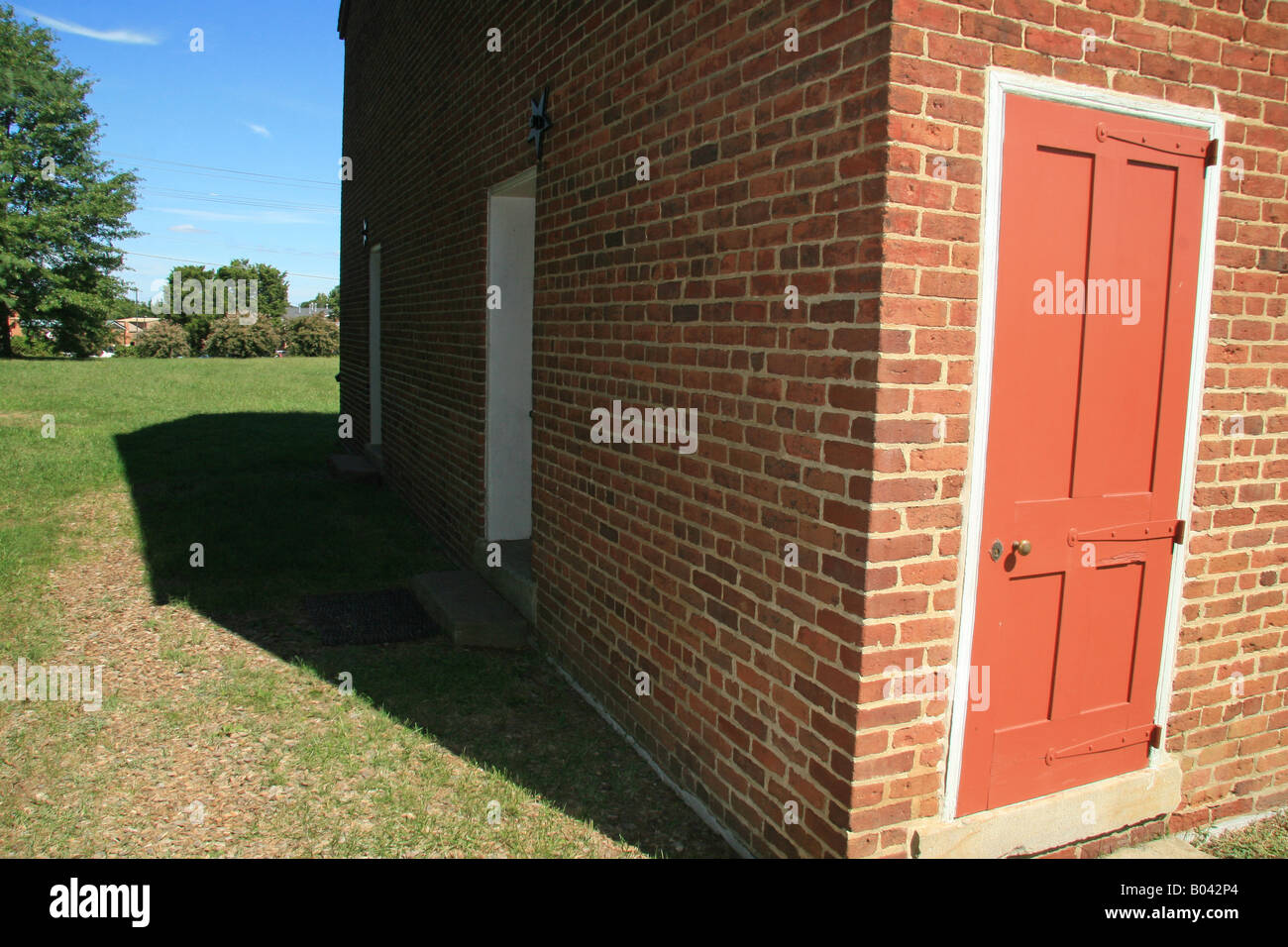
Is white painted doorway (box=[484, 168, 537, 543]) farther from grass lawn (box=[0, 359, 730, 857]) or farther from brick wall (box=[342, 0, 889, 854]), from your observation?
grass lawn (box=[0, 359, 730, 857])

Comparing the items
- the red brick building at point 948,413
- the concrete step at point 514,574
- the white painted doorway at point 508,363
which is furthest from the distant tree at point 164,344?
the red brick building at point 948,413

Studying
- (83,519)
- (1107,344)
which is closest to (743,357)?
(1107,344)

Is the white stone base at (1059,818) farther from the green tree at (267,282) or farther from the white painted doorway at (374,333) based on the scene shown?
the green tree at (267,282)

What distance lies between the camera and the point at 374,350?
10.9 meters

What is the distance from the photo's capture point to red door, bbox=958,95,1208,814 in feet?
8.84

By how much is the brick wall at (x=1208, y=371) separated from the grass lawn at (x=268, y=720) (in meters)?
1.52

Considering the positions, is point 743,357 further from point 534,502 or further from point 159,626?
point 159,626

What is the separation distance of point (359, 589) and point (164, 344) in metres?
48.3

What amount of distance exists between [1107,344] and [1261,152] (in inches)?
41.9

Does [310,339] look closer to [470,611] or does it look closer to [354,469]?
[354,469]

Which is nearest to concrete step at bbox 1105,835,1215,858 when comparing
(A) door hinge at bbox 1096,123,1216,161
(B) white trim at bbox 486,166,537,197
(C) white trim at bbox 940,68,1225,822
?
(C) white trim at bbox 940,68,1225,822

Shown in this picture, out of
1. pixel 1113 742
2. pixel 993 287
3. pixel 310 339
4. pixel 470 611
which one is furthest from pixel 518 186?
pixel 310 339

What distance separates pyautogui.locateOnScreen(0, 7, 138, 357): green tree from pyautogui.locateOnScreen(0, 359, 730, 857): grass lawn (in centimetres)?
3421
